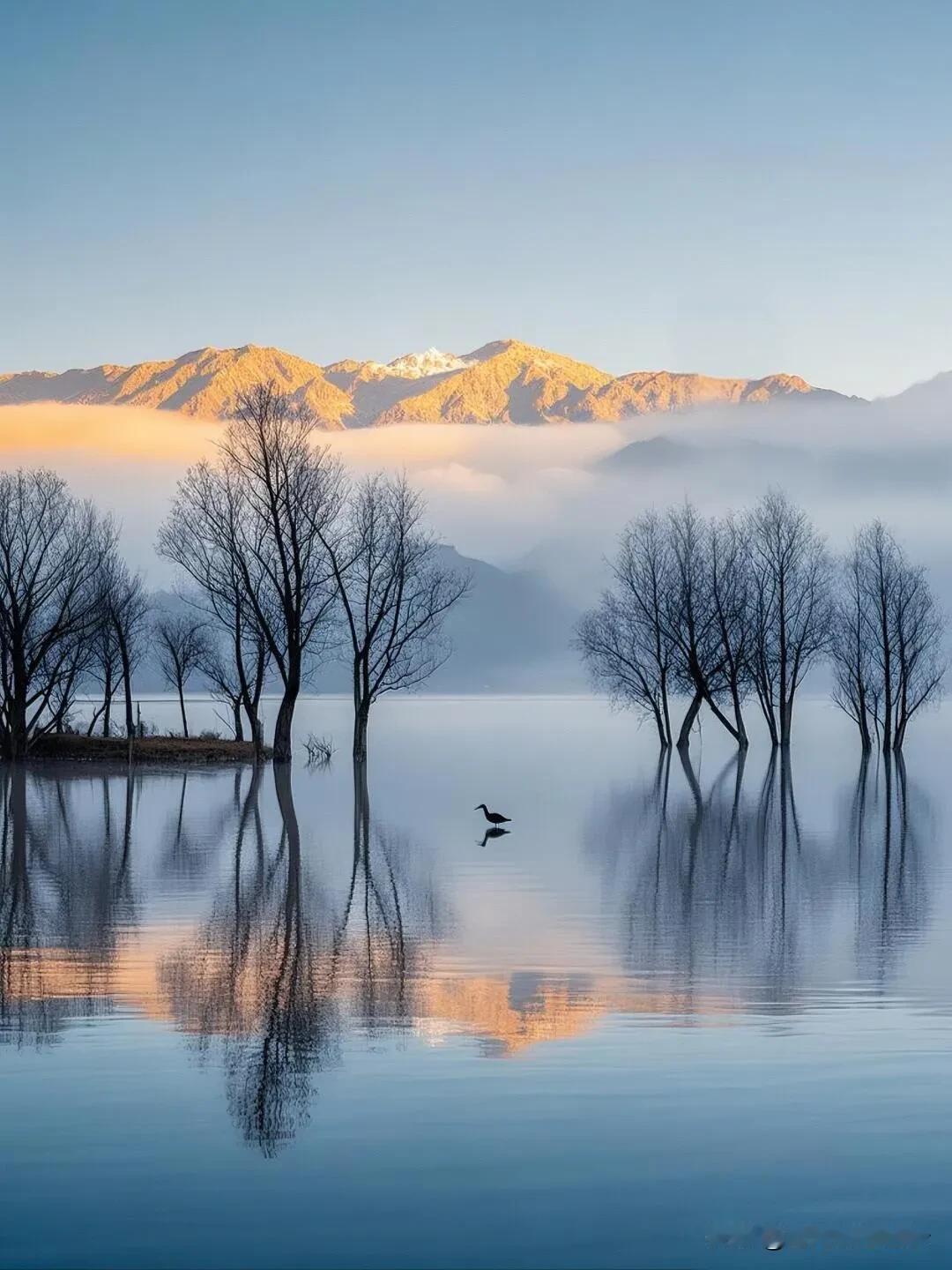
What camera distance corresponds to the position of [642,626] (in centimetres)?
7062

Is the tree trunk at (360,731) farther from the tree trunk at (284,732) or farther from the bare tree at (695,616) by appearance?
the bare tree at (695,616)

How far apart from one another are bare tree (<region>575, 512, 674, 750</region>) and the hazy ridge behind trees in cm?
8

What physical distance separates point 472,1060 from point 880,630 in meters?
67.9

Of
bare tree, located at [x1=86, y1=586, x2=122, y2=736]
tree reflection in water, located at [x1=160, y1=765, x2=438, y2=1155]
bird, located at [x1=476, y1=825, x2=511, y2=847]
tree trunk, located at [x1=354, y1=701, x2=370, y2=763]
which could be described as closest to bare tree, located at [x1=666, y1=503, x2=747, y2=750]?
tree trunk, located at [x1=354, y1=701, x2=370, y2=763]

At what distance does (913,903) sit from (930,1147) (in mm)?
10848

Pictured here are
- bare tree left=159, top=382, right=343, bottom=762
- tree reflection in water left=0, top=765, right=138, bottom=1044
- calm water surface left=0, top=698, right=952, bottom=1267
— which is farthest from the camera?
bare tree left=159, top=382, right=343, bottom=762

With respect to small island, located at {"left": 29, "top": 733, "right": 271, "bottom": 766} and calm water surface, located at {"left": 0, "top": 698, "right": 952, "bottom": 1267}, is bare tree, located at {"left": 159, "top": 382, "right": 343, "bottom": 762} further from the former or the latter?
calm water surface, located at {"left": 0, "top": 698, "right": 952, "bottom": 1267}

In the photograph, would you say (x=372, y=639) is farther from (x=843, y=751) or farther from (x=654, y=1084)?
(x=654, y=1084)

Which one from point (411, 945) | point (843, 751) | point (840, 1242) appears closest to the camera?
point (840, 1242)

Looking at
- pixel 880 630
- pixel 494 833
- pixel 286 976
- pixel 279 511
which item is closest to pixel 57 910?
pixel 286 976

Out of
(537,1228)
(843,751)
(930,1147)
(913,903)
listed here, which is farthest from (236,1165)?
(843,751)

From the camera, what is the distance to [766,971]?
12.8 meters

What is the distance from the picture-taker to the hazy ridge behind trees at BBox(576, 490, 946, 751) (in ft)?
219

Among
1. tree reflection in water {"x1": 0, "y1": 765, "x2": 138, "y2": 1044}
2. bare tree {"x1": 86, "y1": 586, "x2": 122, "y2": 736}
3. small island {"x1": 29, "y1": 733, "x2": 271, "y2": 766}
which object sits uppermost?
bare tree {"x1": 86, "y1": 586, "x2": 122, "y2": 736}
